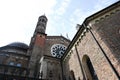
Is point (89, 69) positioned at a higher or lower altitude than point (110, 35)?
lower

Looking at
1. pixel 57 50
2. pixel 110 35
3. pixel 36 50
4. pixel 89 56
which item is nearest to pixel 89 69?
pixel 89 56

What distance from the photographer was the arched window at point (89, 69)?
27.3 feet

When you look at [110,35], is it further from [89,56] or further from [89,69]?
[89,69]

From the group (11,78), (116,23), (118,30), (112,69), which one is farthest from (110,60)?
(11,78)

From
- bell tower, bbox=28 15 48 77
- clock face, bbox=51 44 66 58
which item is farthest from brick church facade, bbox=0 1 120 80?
clock face, bbox=51 44 66 58

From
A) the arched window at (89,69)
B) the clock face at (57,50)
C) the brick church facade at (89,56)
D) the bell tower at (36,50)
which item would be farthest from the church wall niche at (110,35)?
the clock face at (57,50)

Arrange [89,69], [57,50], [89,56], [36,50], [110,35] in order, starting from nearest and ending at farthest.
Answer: [110,35], [89,56], [89,69], [36,50], [57,50]

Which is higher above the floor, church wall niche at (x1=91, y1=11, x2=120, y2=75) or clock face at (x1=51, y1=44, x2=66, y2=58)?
clock face at (x1=51, y1=44, x2=66, y2=58)

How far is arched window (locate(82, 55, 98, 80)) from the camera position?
328 inches

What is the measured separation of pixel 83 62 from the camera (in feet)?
30.9

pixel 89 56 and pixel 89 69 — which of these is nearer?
pixel 89 56

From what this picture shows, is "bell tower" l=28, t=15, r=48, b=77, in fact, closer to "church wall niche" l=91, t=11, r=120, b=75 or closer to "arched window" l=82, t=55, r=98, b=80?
"arched window" l=82, t=55, r=98, b=80

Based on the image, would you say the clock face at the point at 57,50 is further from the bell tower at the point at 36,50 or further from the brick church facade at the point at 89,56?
the brick church facade at the point at 89,56

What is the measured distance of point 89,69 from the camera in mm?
8891
